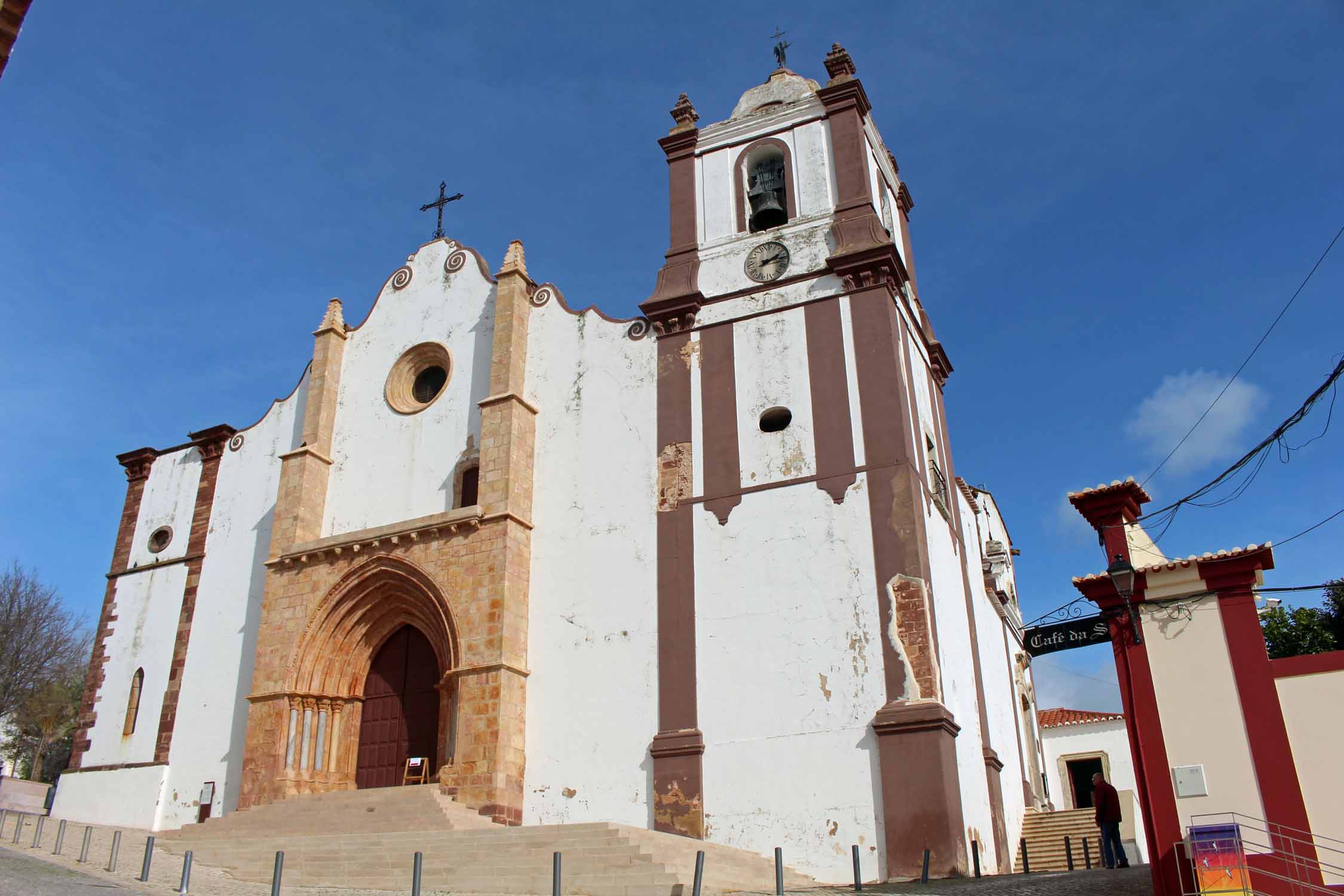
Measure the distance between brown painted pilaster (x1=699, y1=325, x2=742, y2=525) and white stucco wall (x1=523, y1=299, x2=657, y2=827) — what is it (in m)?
1.00

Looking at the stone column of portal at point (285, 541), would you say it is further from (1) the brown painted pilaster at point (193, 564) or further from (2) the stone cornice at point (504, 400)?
(2) the stone cornice at point (504, 400)

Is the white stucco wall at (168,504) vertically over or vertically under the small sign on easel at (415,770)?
over

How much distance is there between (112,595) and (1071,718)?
89.6ft

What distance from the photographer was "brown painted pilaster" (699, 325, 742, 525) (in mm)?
17953

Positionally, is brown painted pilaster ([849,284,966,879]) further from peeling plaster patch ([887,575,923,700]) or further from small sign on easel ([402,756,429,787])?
small sign on easel ([402,756,429,787])

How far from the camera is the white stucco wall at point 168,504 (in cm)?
2355

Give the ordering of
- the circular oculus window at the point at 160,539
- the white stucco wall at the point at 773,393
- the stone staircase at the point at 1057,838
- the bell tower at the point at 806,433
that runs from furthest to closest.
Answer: the circular oculus window at the point at 160,539 < the stone staircase at the point at 1057,838 < the white stucco wall at the point at 773,393 < the bell tower at the point at 806,433

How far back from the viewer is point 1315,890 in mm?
10242

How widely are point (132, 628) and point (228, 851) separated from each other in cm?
872

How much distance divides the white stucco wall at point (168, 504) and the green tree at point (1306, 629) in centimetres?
2592

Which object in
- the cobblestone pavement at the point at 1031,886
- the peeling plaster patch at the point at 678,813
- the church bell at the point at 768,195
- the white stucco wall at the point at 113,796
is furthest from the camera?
the church bell at the point at 768,195

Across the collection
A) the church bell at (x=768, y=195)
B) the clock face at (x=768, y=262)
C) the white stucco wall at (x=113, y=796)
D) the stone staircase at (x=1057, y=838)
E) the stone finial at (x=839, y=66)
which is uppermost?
the stone finial at (x=839, y=66)

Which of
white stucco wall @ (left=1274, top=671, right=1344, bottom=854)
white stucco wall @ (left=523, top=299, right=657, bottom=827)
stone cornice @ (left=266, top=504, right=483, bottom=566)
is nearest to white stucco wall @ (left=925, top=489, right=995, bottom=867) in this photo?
white stucco wall @ (left=523, top=299, right=657, bottom=827)

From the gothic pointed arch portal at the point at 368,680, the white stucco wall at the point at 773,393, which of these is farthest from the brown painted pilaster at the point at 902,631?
the gothic pointed arch portal at the point at 368,680
